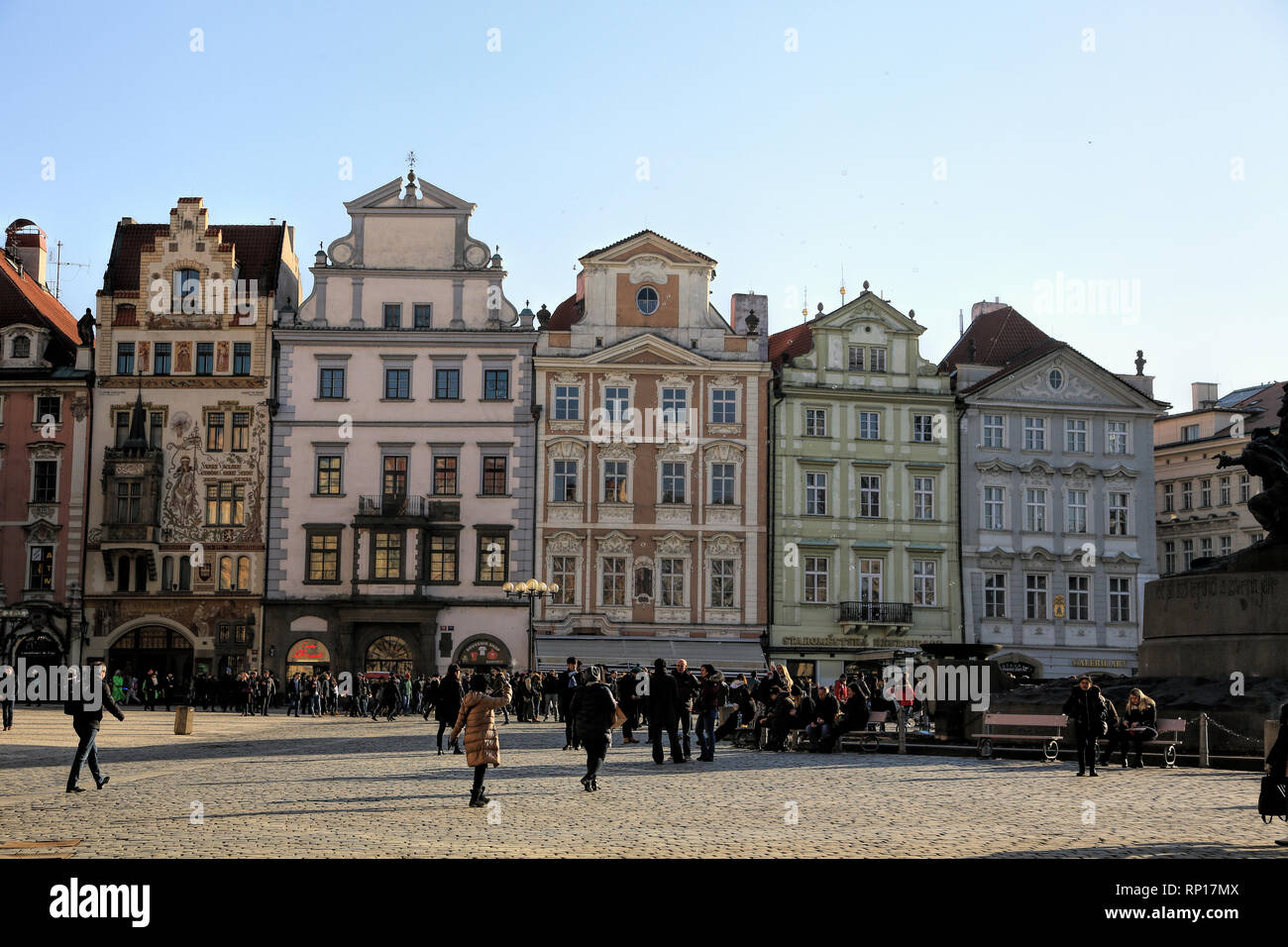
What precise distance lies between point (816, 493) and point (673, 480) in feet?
17.2

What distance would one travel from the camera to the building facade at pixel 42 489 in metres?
55.0

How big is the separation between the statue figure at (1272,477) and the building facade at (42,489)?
40196 millimetres

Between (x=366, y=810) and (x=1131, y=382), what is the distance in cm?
5004

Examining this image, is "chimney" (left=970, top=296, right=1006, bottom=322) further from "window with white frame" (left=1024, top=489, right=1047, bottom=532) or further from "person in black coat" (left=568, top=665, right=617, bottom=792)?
"person in black coat" (left=568, top=665, right=617, bottom=792)

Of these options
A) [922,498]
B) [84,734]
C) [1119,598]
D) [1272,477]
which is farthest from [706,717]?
[1119,598]

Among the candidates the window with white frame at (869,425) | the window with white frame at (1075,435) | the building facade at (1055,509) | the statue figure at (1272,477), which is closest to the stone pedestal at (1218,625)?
the statue figure at (1272,477)

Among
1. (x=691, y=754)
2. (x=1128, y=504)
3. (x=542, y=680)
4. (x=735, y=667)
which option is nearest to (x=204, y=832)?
(x=691, y=754)

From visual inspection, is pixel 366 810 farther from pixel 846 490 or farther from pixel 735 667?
pixel 846 490

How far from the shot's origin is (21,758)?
24.9 meters

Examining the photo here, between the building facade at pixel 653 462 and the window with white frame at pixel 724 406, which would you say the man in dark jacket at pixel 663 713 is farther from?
the window with white frame at pixel 724 406

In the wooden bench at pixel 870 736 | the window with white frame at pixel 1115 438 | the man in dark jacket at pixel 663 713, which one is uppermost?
the window with white frame at pixel 1115 438

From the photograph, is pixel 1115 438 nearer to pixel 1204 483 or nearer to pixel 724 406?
pixel 1204 483

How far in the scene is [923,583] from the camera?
2297 inches
